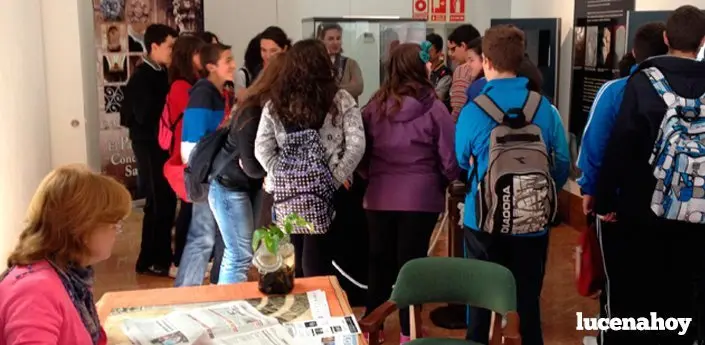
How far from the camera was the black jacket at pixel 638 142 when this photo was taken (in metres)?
2.67

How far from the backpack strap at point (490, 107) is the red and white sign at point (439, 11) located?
→ 13.8ft

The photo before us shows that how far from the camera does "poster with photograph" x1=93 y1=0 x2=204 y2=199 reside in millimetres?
5938

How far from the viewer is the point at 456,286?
2.51m

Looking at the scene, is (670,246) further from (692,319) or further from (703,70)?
(703,70)

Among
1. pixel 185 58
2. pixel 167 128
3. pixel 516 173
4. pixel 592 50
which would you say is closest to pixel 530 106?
pixel 516 173

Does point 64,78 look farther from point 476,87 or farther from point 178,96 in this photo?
point 476,87

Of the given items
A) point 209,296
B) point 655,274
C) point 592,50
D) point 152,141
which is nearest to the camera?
point 209,296

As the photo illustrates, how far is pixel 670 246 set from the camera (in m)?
2.82

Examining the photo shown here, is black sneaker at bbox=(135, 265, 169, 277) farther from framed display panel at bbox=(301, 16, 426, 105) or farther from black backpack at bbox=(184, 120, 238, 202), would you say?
framed display panel at bbox=(301, 16, 426, 105)

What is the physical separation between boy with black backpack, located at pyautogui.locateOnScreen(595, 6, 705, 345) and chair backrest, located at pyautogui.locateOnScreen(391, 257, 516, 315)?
717 millimetres

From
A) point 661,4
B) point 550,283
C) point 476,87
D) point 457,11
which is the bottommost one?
point 550,283

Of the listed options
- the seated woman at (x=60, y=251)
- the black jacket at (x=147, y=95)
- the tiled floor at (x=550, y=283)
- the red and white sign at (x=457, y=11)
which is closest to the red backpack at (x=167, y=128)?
the black jacket at (x=147, y=95)

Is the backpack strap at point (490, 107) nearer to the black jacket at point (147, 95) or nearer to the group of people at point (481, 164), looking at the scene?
the group of people at point (481, 164)

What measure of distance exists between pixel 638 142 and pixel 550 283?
185cm
